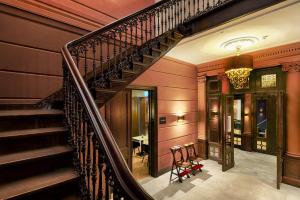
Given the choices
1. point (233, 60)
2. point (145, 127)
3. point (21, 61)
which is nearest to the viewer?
point (21, 61)

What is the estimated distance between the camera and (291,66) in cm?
472

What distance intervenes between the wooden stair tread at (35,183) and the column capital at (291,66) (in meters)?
5.66

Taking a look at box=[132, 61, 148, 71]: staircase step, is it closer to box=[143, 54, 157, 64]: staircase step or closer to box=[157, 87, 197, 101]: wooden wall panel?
box=[143, 54, 157, 64]: staircase step

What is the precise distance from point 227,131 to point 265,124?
257cm

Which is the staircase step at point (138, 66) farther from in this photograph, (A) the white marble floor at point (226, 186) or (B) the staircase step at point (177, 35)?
(A) the white marble floor at point (226, 186)

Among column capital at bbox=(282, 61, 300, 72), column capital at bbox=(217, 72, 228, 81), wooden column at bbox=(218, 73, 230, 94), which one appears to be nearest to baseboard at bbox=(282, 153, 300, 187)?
column capital at bbox=(282, 61, 300, 72)

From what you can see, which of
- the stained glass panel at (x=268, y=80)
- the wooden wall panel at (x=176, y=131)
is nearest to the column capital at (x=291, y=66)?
the stained glass panel at (x=268, y=80)

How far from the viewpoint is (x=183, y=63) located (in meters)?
6.38

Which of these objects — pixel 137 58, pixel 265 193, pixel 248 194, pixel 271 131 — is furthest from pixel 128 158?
pixel 271 131

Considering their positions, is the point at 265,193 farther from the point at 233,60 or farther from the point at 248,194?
the point at 233,60

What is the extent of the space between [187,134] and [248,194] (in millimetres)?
2645

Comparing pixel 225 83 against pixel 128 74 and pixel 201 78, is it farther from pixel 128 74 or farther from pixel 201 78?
pixel 128 74

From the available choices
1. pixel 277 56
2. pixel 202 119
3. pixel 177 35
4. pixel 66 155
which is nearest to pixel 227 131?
pixel 202 119

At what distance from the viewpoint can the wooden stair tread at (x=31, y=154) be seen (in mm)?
1515
